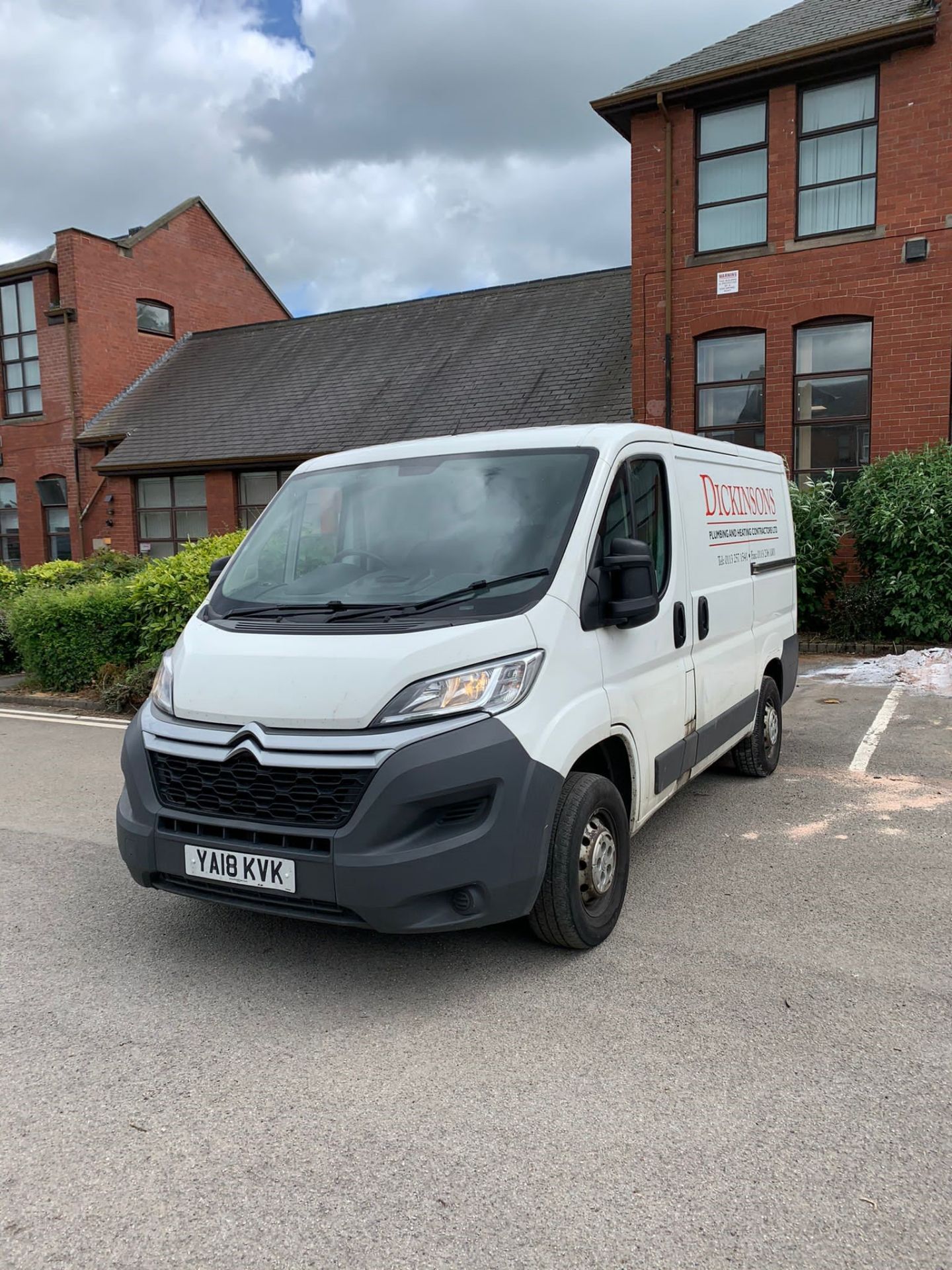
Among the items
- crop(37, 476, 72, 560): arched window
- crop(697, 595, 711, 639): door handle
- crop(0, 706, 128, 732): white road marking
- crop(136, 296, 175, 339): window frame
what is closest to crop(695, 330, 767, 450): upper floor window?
crop(0, 706, 128, 732): white road marking

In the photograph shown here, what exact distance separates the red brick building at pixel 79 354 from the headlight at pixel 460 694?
19.6 metres

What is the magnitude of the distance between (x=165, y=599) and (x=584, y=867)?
7504 mm

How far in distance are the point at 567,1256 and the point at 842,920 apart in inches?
93.6

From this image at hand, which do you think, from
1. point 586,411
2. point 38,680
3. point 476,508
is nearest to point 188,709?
point 476,508

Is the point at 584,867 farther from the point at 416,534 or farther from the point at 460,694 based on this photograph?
the point at 416,534

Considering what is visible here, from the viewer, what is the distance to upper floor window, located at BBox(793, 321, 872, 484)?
45.9 feet

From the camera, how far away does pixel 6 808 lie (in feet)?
20.9

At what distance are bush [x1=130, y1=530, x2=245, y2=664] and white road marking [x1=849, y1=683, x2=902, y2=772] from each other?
20.9 ft

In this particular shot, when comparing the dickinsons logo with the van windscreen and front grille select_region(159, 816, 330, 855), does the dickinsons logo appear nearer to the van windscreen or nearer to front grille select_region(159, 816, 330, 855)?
the van windscreen

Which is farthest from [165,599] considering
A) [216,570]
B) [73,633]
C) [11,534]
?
[11,534]

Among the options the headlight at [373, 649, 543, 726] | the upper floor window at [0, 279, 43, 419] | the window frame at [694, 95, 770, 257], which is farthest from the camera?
the upper floor window at [0, 279, 43, 419]

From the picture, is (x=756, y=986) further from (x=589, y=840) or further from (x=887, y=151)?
(x=887, y=151)

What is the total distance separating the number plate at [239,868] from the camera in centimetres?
342

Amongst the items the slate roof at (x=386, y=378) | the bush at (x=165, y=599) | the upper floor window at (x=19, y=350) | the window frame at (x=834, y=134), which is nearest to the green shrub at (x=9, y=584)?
the bush at (x=165, y=599)
